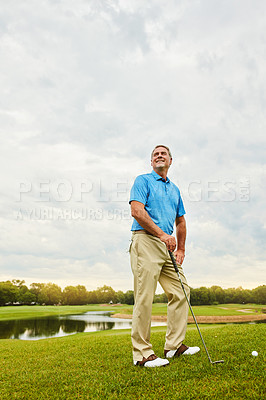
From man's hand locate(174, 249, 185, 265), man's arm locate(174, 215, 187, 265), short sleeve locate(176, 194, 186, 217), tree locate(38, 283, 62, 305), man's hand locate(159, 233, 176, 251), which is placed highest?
short sleeve locate(176, 194, 186, 217)

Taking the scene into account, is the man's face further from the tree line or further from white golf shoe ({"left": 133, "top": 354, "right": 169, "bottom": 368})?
the tree line

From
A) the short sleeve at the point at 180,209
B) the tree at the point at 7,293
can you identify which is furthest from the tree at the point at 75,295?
the short sleeve at the point at 180,209

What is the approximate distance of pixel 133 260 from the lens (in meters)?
3.93

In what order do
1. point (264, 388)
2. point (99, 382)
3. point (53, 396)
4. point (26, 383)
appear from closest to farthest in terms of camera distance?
point (264, 388) < point (53, 396) < point (99, 382) < point (26, 383)

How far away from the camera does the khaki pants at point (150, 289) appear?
367cm

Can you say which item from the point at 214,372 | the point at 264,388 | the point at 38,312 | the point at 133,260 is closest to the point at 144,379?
the point at 214,372

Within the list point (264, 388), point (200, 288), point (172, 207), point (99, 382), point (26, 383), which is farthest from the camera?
point (200, 288)

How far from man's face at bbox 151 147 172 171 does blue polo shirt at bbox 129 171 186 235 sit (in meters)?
0.13

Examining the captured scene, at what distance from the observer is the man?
12.1 feet

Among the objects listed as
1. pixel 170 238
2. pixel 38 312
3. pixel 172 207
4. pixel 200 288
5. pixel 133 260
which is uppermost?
pixel 172 207

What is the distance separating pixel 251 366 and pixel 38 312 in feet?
135

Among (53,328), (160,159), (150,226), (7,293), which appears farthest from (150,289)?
(7,293)

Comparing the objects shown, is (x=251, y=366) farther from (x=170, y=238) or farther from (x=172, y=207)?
(x=172, y=207)

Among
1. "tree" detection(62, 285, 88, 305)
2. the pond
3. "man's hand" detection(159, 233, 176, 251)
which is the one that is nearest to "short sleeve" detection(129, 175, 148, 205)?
"man's hand" detection(159, 233, 176, 251)
